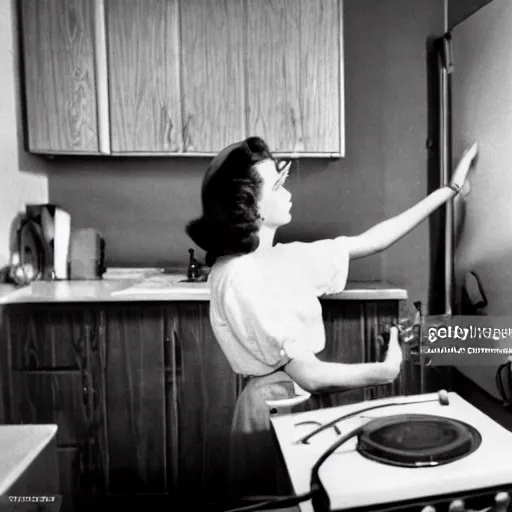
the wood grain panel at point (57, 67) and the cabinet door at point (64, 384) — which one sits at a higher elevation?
the wood grain panel at point (57, 67)

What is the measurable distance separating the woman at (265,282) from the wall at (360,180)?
0.02 metres

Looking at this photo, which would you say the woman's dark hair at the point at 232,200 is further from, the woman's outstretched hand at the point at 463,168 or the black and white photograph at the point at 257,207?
the woman's outstretched hand at the point at 463,168

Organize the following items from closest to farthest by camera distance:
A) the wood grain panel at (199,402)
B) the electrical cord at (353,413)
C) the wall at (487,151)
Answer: the electrical cord at (353,413) < the wall at (487,151) < the wood grain panel at (199,402)

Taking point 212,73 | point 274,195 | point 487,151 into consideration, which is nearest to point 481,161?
point 487,151

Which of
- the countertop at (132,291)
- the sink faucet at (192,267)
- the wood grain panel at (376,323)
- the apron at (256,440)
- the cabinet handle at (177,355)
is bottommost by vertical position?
the apron at (256,440)

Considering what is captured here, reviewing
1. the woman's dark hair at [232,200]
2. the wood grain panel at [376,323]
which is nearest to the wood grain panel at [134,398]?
the woman's dark hair at [232,200]

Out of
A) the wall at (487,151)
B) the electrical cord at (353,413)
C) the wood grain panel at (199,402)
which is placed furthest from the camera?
the wood grain panel at (199,402)

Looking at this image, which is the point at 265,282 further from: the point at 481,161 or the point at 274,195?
the point at 481,161

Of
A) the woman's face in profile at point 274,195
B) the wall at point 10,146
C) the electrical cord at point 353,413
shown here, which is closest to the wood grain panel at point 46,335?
the wall at point 10,146

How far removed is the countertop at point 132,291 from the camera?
0.78 meters

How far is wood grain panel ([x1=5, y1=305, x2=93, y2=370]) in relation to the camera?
0.81 meters

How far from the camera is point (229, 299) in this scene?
0.73 m

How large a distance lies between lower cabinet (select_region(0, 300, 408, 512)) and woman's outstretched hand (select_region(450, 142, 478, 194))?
7.8 inches

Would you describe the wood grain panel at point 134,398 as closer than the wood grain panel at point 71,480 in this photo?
No
